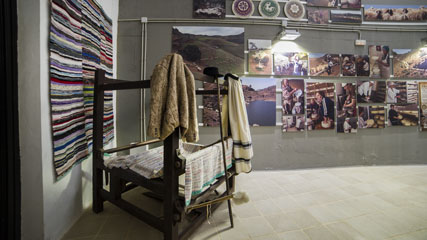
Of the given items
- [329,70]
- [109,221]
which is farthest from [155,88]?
[329,70]

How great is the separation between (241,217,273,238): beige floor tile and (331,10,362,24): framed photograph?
3687 millimetres

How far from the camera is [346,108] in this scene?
2988mm

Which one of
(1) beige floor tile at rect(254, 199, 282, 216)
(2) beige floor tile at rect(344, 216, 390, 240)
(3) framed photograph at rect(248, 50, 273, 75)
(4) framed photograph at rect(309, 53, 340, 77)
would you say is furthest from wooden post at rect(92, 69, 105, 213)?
(4) framed photograph at rect(309, 53, 340, 77)

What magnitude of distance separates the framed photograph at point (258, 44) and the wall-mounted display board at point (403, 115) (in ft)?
8.95

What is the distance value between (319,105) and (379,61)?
1.52 meters

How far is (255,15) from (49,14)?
284 cm

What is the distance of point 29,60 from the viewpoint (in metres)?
1.19

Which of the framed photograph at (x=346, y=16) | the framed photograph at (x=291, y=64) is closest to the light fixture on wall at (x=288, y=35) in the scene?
the framed photograph at (x=291, y=64)

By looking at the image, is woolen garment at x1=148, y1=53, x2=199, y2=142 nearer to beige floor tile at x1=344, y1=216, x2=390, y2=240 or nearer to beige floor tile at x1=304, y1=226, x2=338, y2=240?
beige floor tile at x1=304, y1=226, x2=338, y2=240

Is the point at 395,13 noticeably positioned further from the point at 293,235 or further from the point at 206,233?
the point at 206,233

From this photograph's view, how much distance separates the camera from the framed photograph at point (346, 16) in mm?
2951

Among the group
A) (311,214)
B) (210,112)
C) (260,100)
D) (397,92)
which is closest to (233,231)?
(311,214)

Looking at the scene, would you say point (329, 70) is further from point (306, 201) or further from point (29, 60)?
point (29, 60)

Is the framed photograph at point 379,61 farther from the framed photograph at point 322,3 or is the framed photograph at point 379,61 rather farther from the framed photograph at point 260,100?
the framed photograph at point 260,100
